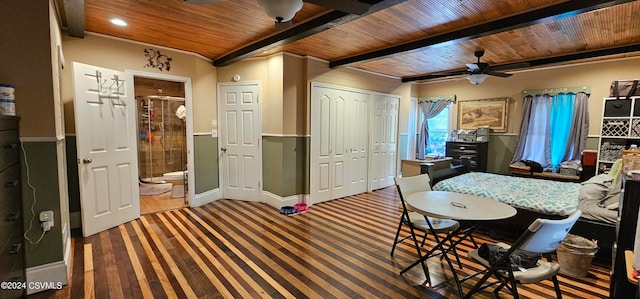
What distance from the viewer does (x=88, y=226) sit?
319cm

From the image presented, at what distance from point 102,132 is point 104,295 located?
6.53 ft

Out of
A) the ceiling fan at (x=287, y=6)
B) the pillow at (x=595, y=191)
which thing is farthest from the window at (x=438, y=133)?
the ceiling fan at (x=287, y=6)

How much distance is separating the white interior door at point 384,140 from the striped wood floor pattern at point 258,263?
189 cm

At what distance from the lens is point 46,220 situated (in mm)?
2236

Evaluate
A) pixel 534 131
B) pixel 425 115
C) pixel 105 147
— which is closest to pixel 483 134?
pixel 534 131

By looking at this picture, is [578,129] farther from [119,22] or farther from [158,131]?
[158,131]

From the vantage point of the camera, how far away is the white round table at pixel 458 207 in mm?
→ 2031

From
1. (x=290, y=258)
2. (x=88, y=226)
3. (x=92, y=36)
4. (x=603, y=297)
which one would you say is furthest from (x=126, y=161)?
(x=603, y=297)

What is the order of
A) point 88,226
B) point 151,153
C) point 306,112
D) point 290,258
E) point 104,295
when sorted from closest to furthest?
point 104,295
point 290,258
point 88,226
point 306,112
point 151,153

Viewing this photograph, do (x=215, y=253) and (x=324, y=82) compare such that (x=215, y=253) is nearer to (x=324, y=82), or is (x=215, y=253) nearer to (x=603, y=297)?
(x=324, y=82)

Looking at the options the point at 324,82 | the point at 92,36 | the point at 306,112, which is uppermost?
the point at 92,36

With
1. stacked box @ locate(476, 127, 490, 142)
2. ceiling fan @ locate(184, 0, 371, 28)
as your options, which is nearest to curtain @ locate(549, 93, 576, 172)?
stacked box @ locate(476, 127, 490, 142)

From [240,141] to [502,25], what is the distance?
3.78 m

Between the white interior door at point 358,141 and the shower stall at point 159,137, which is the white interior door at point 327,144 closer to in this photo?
the white interior door at point 358,141
